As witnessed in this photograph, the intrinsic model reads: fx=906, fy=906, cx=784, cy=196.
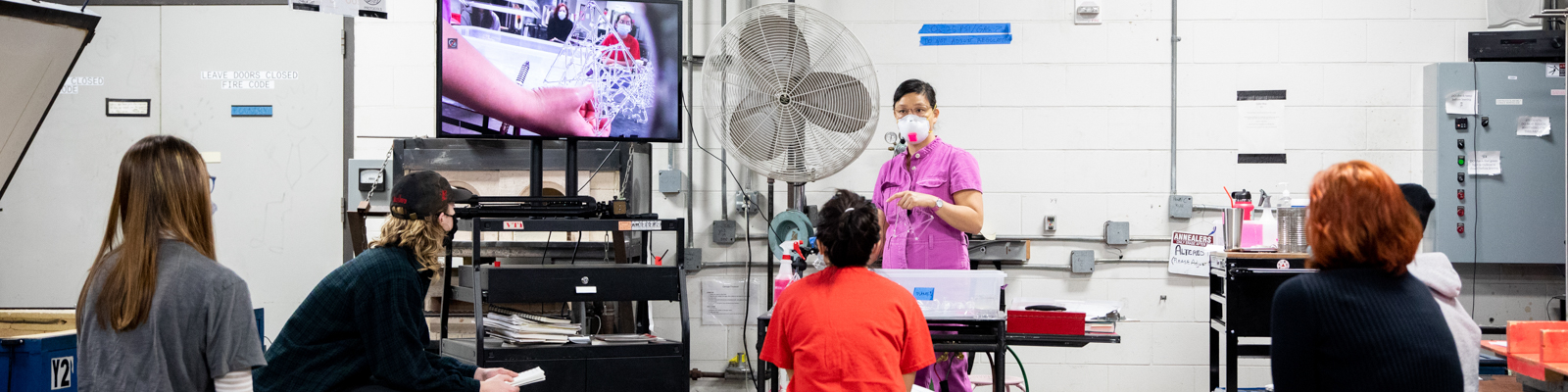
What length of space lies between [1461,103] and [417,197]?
3.89 meters

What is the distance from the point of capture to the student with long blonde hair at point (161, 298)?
4.81 feet

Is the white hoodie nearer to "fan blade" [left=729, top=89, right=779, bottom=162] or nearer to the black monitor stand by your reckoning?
"fan blade" [left=729, top=89, right=779, bottom=162]

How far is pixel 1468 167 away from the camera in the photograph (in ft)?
11.9

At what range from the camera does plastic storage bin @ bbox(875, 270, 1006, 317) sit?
2.37 m

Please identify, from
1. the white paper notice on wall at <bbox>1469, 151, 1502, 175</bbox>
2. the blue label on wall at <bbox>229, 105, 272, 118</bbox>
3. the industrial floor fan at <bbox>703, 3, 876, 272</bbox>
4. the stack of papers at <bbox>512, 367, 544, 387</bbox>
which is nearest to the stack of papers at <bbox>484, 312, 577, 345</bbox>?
the stack of papers at <bbox>512, 367, 544, 387</bbox>

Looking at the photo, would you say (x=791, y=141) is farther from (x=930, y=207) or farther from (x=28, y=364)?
(x=28, y=364)

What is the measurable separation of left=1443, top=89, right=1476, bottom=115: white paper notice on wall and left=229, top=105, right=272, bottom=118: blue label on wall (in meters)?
4.84

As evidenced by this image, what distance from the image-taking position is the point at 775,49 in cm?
274

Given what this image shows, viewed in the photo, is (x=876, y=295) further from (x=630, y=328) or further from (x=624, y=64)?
(x=630, y=328)

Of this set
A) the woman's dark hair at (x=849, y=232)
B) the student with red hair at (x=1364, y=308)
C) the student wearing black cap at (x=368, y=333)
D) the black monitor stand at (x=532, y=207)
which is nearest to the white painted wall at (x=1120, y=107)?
the black monitor stand at (x=532, y=207)

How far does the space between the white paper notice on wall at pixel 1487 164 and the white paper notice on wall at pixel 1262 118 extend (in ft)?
2.32

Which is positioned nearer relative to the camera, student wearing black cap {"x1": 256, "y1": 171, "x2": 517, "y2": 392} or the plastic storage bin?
student wearing black cap {"x1": 256, "y1": 171, "x2": 517, "y2": 392}

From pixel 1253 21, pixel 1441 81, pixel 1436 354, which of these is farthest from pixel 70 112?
pixel 1441 81

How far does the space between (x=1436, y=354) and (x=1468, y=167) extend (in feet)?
9.73
